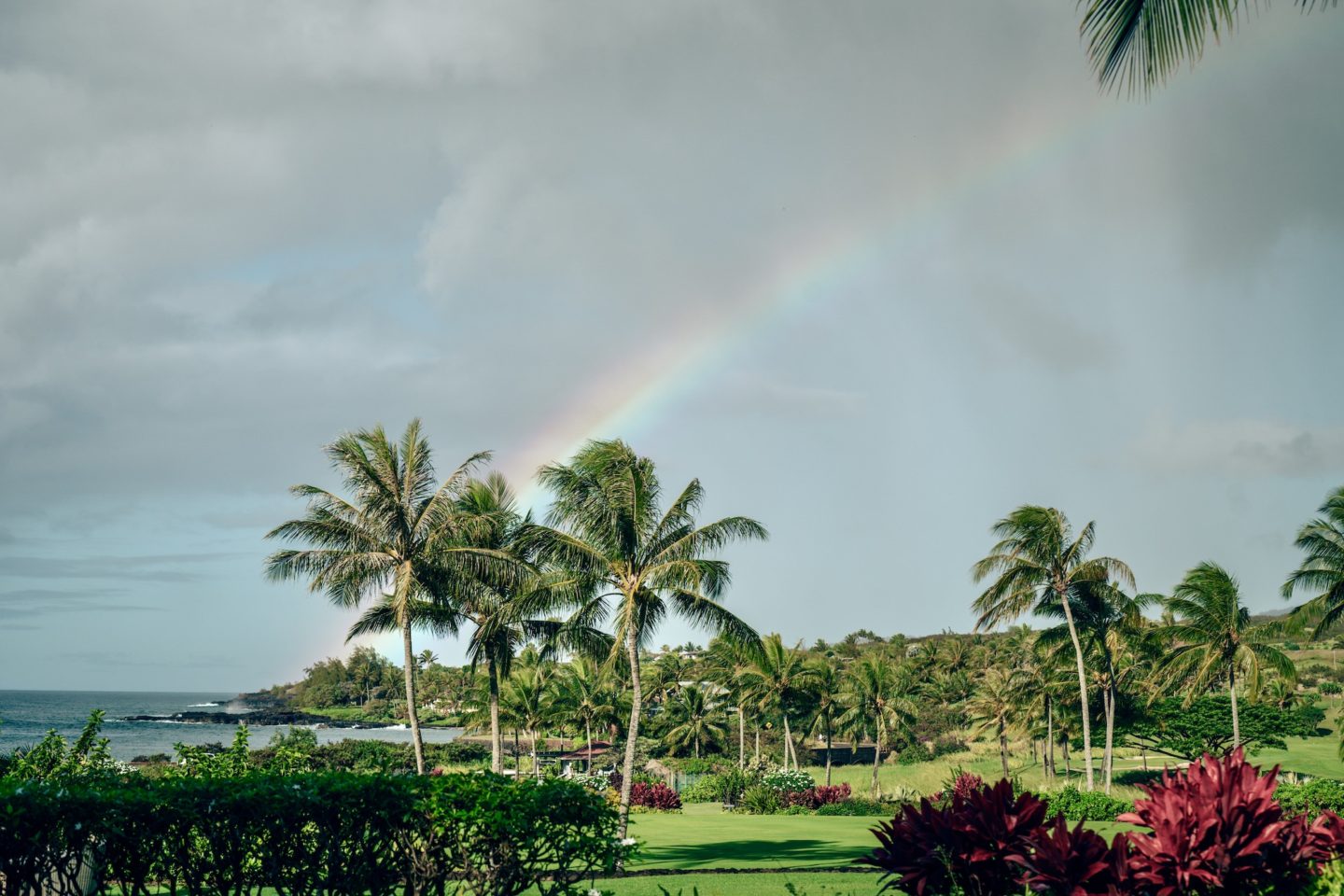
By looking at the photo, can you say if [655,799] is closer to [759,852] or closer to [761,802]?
[761,802]

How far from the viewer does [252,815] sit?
9.59m

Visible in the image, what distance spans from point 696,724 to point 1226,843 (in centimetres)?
6696

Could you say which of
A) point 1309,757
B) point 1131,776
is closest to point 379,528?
point 1131,776

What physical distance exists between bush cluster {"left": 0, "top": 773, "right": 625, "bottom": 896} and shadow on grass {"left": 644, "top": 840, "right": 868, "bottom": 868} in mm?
11842

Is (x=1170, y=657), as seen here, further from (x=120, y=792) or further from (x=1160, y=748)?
(x=120, y=792)

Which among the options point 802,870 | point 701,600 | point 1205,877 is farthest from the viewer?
point 701,600

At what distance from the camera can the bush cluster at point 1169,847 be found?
6676 mm

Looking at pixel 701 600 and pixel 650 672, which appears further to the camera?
pixel 650 672

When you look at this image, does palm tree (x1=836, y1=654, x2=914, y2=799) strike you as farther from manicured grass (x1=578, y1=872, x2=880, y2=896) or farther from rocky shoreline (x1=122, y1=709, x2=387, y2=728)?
rocky shoreline (x1=122, y1=709, x2=387, y2=728)

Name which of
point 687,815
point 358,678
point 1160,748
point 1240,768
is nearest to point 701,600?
point 687,815

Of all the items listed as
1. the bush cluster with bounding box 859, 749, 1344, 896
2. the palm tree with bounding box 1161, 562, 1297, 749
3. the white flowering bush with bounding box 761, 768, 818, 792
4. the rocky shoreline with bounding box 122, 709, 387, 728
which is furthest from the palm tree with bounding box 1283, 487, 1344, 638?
the rocky shoreline with bounding box 122, 709, 387, 728

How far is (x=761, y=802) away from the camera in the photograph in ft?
129

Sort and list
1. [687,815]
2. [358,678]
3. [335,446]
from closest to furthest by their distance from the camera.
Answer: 1. [335,446]
2. [687,815]
3. [358,678]

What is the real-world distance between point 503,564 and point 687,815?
13412 mm
